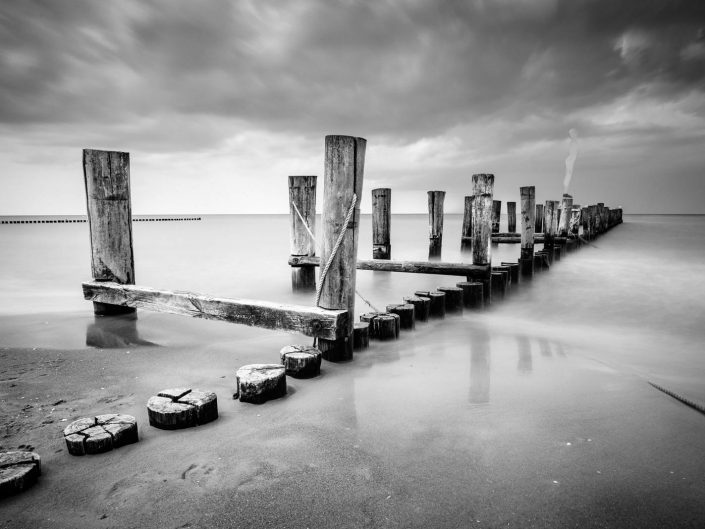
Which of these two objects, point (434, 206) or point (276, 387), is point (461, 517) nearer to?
point (276, 387)

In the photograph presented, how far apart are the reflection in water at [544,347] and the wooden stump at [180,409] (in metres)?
3.58

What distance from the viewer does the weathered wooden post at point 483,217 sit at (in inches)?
267

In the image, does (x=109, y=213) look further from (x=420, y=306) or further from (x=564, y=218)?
(x=564, y=218)

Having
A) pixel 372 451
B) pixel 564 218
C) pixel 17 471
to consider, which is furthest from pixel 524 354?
pixel 564 218

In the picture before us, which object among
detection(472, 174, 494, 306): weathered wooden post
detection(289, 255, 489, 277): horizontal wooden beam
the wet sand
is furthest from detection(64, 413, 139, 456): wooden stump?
detection(472, 174, 494, 306): weathered wooden post

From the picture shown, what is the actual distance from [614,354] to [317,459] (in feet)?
13.0

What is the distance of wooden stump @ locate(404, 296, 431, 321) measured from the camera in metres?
5.64

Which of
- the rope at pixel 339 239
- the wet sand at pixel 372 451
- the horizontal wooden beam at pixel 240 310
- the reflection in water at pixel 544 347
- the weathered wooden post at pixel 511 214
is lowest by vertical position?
the reflection in water at pixel 544 347

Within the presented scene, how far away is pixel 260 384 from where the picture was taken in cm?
298

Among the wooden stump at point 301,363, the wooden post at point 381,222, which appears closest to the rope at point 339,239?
the wooden stump at point 301,363

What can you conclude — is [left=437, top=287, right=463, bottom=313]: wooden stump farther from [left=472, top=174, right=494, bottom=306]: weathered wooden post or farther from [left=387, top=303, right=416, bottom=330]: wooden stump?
[left=387, top=303, right=416, bottom=330]: wooden stump

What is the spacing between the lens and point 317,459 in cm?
233

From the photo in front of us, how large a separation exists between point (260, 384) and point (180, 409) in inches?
23.1

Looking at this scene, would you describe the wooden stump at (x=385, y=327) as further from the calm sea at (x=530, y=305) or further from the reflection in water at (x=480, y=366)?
the reflection in water at (x=480, y=366)
